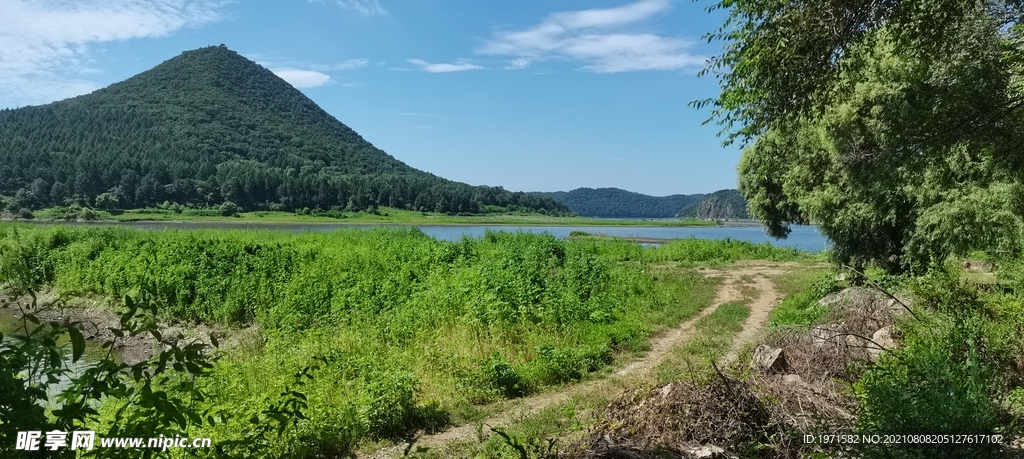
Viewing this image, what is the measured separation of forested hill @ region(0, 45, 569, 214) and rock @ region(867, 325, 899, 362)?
100269mm

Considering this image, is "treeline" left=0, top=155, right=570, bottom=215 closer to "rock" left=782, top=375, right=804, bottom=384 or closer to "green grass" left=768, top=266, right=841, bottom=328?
"green grass" left=768, top=266, right=841, bottom=328

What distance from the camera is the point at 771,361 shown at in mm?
7539

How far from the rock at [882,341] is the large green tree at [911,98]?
2.67m

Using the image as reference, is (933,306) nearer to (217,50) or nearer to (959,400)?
(959,400)

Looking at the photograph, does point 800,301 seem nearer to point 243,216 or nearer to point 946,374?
point 946,374

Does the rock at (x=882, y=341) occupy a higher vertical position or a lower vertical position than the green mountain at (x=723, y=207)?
lower

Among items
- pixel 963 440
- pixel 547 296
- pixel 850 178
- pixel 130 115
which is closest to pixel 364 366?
pixel 547 296

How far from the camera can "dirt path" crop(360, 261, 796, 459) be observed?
23.5ft

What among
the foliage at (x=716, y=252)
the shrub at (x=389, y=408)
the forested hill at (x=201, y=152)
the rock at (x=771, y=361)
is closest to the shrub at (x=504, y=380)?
the shrub at (x=389, y=408)

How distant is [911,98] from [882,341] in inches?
149

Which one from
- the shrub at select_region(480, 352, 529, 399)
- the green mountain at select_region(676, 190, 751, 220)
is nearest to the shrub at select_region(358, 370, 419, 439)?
the shrub at select_region(480, 352, 529, 399)

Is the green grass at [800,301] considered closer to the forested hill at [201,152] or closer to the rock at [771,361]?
the rock at [771,361]

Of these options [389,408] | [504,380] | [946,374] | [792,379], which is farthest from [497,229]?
[946,374]

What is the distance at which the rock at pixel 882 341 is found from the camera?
7.71 m
